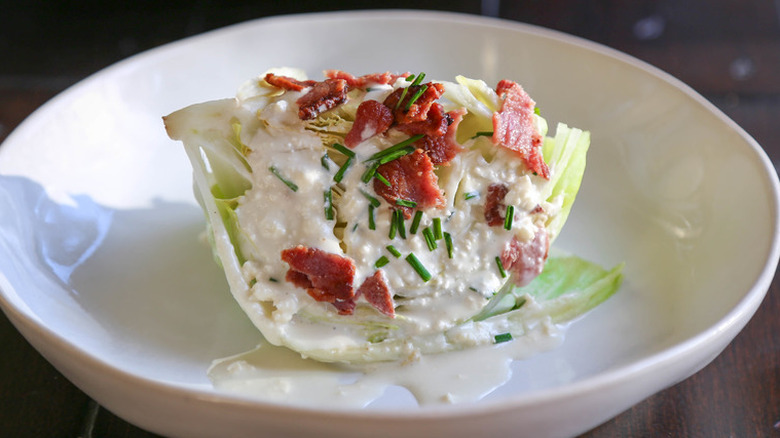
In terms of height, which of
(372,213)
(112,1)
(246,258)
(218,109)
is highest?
(218,109)

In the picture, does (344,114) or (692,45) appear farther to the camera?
(692,45)

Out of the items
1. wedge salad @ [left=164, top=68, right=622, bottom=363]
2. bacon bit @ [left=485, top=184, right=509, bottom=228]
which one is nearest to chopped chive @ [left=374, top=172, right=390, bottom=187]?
wedge salad @ [left=164, top=68, right=622, bottom=363]

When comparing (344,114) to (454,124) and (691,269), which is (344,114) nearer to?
(454,124)

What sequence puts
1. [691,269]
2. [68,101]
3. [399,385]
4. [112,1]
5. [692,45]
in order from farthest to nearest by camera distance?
[112,1] → [692,45] → [68,101] → [691,269] → [399,385]

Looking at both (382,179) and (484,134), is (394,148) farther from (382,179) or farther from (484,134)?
(484,134)

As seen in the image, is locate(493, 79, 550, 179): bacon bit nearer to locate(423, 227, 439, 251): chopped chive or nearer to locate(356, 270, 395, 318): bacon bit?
locate(423, 227, 439, 251): chopped chive

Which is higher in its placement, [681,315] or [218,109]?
[218,109]

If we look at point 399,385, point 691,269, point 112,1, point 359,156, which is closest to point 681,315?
point 691,269
